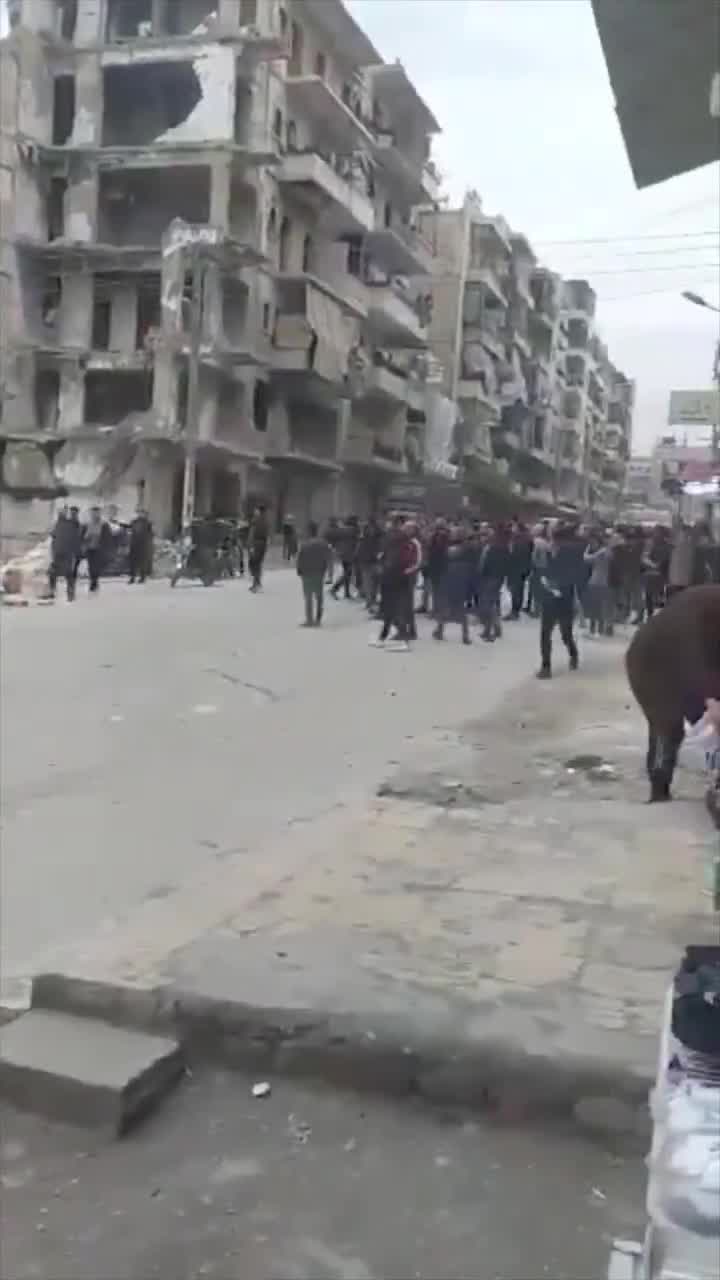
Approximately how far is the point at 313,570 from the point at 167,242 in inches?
857

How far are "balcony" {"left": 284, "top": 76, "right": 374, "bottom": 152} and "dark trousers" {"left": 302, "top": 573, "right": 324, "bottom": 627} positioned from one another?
26553 mm

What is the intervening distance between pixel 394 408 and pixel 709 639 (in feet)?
147

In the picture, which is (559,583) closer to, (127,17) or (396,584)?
(396,584)

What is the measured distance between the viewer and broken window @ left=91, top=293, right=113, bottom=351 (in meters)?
38.6

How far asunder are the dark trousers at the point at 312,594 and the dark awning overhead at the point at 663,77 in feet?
38.4

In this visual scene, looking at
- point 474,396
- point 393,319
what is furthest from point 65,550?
point 474,396

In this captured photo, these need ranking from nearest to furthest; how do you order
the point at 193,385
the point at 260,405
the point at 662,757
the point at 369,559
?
the point at 662,757
the point at 369,559
the point at 193,385
the point at 260,405

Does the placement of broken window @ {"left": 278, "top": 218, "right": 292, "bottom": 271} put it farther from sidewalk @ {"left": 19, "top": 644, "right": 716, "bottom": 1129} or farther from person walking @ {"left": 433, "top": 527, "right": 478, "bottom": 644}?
sidewalk @ {"left": 19, "top": 644, "right": 716, "bottom": 1129}

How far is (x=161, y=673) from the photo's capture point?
11773mm

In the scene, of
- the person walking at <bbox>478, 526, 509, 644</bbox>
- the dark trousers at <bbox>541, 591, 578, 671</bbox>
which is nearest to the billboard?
the person walking at <bbox>478, 526, 509, 644</bbox>

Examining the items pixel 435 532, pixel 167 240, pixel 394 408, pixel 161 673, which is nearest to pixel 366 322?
pixel 394 408

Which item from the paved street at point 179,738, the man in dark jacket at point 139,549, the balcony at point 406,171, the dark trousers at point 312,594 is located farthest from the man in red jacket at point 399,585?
the balcony at point 406,171

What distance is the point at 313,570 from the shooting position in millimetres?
16672

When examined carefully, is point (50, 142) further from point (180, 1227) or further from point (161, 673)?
point (180, 1227)
